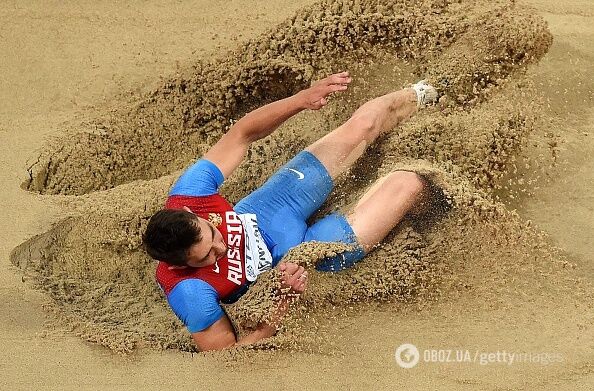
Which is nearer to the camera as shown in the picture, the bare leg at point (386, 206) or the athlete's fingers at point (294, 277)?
the athlete's fingers at point (294, 277)

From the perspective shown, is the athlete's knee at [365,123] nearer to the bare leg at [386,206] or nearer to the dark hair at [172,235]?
the bare leg at [386,206]

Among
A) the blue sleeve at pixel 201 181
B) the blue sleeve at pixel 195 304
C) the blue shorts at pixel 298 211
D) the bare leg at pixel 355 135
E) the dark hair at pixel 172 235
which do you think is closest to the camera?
the dark hair at pixel 172 235

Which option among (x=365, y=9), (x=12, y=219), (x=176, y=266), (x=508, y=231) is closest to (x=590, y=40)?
(x=365, y=9)

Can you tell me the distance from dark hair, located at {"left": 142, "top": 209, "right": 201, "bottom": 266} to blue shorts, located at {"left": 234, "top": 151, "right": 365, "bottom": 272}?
1.85 feet

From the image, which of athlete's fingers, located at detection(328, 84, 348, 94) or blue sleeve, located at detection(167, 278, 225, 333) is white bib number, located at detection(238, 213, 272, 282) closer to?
blue sleeve, located at detection(167, 278, 225, 333)

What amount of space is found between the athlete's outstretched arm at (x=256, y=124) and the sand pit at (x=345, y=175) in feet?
1.73

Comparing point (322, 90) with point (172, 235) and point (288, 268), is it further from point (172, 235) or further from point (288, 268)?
point (172, 235)

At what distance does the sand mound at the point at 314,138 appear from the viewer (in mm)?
3369

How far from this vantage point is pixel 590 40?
14.8 feet

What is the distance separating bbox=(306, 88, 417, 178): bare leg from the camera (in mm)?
3650

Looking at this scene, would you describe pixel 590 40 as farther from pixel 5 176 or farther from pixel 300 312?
pixel 5 176

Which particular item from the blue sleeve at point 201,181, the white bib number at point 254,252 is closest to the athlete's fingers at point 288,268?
the white bib number at point 254,252

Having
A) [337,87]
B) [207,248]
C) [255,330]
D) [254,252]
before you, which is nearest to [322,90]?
[337,87]

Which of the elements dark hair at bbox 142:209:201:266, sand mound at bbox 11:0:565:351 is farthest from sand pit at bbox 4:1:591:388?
dark hair at bbox 142:209:201:266
